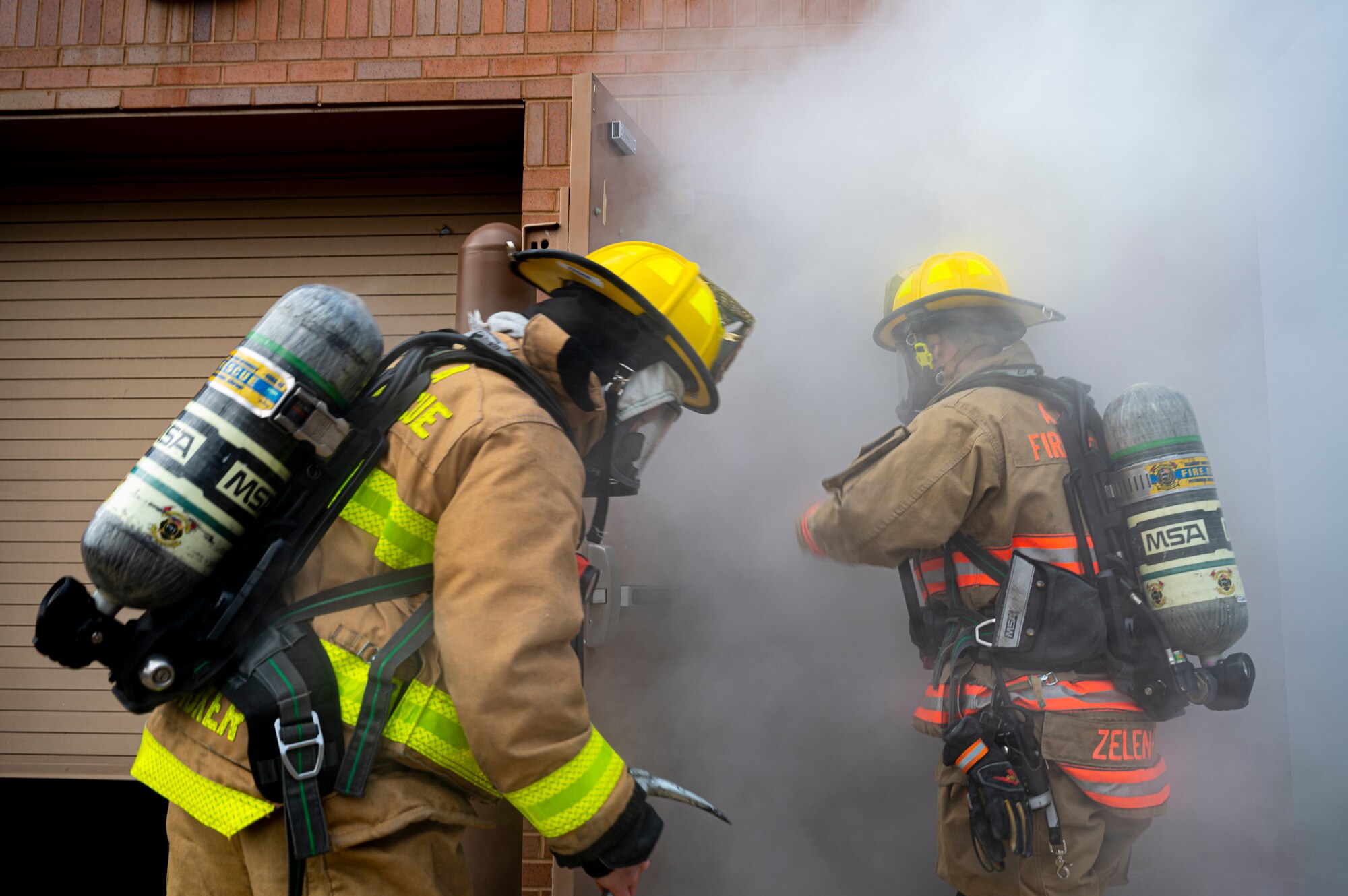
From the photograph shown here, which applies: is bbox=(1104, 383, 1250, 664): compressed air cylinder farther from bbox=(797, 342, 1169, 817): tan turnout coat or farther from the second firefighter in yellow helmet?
the second firefighter in yellow helmet

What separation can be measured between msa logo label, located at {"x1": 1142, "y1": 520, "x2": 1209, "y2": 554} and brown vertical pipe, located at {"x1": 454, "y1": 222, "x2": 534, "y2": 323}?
1.96 m

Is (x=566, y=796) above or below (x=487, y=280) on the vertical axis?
below

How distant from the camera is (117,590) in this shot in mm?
1354

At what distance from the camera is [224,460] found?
1.39 meters

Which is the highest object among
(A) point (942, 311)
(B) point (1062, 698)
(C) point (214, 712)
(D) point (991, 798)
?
(A) point (942, 311)

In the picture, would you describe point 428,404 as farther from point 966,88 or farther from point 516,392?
point 966,88

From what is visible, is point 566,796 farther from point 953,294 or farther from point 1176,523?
point 953,294

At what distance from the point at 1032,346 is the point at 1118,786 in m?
1.74

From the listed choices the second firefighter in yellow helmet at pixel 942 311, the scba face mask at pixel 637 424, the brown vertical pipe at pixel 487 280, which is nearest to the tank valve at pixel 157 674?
the scba face mask at pixel 637 424

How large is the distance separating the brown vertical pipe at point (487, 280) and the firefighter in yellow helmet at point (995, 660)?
47.8 inches

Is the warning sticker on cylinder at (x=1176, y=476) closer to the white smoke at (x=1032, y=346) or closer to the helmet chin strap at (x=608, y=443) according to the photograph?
the white smoke at (x=1032, y=346)

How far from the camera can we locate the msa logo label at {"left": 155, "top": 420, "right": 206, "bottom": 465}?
1.37 m

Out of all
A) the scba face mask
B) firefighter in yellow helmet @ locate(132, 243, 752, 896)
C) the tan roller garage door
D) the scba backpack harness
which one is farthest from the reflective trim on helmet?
the tan roller garage door

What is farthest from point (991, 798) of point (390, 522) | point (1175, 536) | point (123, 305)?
point (123, 305)
